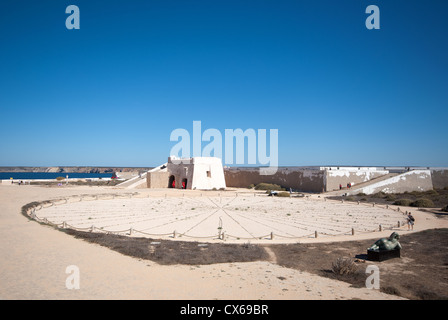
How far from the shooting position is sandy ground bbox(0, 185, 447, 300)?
5.52m

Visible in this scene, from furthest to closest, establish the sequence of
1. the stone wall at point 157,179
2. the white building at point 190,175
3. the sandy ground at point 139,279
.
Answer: the stone wall at point 157,179 < the white building at point 190,175 < the sandy ground at point 139,279

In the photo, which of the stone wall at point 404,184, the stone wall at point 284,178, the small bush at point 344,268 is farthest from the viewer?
the stone wall at point 284,178

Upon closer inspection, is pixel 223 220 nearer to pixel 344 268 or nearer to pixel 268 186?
pixel 344 268

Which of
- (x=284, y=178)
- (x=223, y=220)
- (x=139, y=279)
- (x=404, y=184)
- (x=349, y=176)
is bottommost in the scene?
(x=223, y=220)

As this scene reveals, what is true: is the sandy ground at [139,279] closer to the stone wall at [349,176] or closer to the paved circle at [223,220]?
the paved circle at [223,220]

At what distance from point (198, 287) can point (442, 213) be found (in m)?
17.4

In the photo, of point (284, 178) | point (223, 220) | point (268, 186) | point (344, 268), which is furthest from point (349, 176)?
point (344, 268)

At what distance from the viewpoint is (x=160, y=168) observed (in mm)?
Answer: 38688

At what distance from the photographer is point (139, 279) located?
625cm

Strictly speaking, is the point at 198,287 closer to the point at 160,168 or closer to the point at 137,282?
the point at 137,282

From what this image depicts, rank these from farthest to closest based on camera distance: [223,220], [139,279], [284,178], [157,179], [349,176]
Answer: [157,179] → [284,178] → [349,176] → [223,220] → [139,279]

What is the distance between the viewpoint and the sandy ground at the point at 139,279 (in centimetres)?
552

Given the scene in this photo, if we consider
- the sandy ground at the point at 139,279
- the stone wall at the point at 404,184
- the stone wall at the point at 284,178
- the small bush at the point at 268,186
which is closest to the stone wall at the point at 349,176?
the stone wall at the point at 284,178
